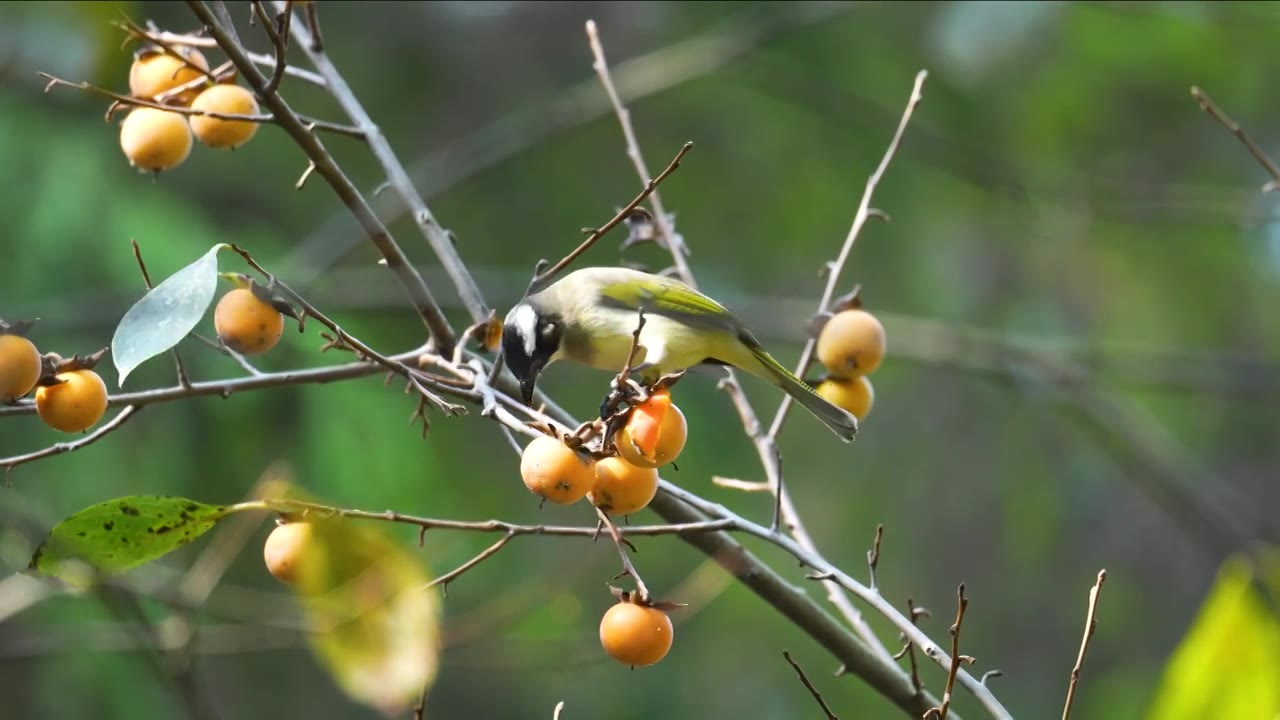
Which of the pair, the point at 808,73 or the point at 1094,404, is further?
the point at 808,73

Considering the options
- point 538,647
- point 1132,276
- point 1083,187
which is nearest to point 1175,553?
point 1132,276

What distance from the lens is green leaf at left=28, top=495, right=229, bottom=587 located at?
150cm

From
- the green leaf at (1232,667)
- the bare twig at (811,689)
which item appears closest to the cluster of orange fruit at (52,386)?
the bare twig at (811,689)

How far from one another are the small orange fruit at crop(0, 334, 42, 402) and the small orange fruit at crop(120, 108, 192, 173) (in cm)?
39

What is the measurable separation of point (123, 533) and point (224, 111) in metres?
0.61

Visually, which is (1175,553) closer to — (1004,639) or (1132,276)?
(1004,639)

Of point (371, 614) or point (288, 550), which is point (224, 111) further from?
point (371, 614)

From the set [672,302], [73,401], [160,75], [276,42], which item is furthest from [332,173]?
[672,302]

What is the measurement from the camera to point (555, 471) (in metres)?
1.37

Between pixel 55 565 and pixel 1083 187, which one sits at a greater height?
pixel 55 565

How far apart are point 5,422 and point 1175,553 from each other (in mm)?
6106

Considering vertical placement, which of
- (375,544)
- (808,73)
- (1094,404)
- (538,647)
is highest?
(375,544)

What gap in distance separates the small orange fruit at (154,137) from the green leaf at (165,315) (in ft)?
1.26

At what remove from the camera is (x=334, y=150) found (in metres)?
5.30
